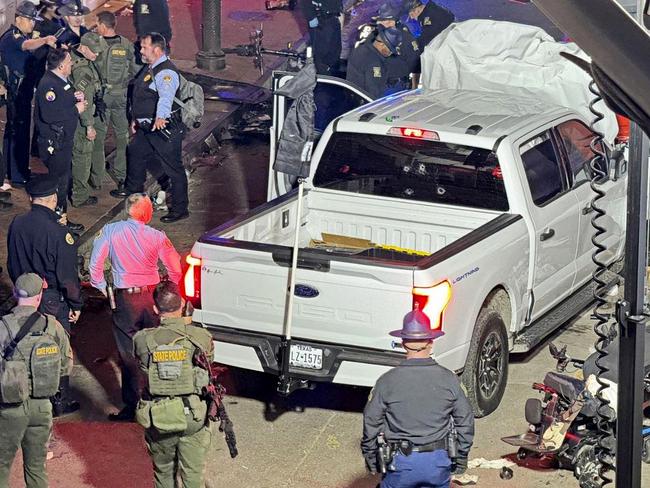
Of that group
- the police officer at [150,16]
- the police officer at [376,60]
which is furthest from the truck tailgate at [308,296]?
the police officer at [150,16]

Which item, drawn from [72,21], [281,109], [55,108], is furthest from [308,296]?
[72,21]

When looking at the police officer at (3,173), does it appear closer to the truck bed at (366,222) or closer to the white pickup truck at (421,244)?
the white pickup truck at (421,244)

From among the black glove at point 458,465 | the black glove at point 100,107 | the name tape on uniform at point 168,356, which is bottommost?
the black glove at point 458,465

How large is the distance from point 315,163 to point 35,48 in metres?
4.81

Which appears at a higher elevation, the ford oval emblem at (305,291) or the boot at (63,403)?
the ford oval emblem at (305,291)

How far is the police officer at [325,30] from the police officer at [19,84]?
5220 millimetres

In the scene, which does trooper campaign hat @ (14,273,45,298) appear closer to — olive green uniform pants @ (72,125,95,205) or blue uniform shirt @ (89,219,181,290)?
blue uniform shirt @ (89,219,181,290)

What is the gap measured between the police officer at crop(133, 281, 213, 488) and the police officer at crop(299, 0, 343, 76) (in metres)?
11.1

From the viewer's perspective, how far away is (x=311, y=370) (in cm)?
816

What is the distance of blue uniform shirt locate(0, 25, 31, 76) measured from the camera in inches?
528

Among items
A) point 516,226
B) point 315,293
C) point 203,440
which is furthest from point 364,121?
point 203,440

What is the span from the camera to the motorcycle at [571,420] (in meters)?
7.59

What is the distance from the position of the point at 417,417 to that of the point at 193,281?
260cm

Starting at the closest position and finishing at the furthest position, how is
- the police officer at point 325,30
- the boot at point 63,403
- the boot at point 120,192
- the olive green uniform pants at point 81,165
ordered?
1. the boot at point 63,403
2. the olive green uniform pants at point 81,165
3. the boot at point 120,192
4. the police officer at point 325,30
